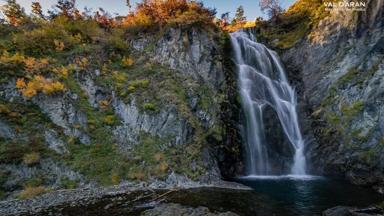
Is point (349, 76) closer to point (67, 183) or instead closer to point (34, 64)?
point (67, 183)

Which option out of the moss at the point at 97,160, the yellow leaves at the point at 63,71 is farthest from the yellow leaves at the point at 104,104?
the moss at the point at 97,160

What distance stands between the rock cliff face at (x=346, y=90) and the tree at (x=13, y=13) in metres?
24.0

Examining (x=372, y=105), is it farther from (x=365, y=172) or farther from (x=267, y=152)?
(x=267, y=152)

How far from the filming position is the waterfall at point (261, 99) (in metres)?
22.3

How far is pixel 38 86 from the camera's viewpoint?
1952 centimetres

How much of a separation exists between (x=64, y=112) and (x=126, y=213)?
32.4ft

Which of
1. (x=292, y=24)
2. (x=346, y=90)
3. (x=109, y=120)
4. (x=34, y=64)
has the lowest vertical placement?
(x=109, y=120)

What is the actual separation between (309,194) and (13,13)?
2643 centimetres

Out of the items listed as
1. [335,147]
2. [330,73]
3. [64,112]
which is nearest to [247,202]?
[335,147]

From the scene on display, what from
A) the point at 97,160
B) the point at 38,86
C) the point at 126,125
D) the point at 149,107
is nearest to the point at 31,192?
the point at 97,160

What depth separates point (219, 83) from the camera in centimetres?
2422

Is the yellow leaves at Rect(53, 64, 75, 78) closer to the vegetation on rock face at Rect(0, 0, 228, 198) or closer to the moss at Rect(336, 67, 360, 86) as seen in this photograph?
the vegetation on rock face at Rect(0, 0, 228, 198)

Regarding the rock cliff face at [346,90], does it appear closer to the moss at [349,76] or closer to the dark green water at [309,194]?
the moss at [349,76]

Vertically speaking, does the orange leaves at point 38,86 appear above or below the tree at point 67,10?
below
